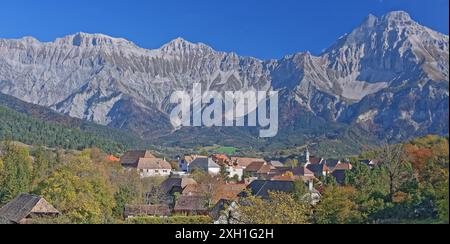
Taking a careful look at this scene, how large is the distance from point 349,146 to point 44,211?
15380cm

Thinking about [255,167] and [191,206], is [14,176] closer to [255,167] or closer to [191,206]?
[191,206]

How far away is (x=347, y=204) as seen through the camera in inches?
964

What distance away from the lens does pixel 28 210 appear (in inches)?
1081

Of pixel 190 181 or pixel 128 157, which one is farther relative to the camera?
pixel 128 157

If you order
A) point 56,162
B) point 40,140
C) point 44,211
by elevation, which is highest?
point 40,140

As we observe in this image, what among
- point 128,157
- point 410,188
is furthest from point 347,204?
point 128,157

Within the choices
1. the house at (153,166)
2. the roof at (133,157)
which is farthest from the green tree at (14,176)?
the roof at (133,157)

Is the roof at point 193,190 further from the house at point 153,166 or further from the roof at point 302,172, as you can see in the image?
the house at point 153,166

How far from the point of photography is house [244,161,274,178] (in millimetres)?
84838

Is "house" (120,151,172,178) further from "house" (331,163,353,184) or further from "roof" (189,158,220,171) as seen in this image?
"house" (331,163,353,184)

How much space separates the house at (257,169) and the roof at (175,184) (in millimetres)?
26893

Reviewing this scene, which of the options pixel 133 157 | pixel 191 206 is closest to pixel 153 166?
pixel 133 157

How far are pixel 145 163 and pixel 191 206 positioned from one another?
4960 cm
